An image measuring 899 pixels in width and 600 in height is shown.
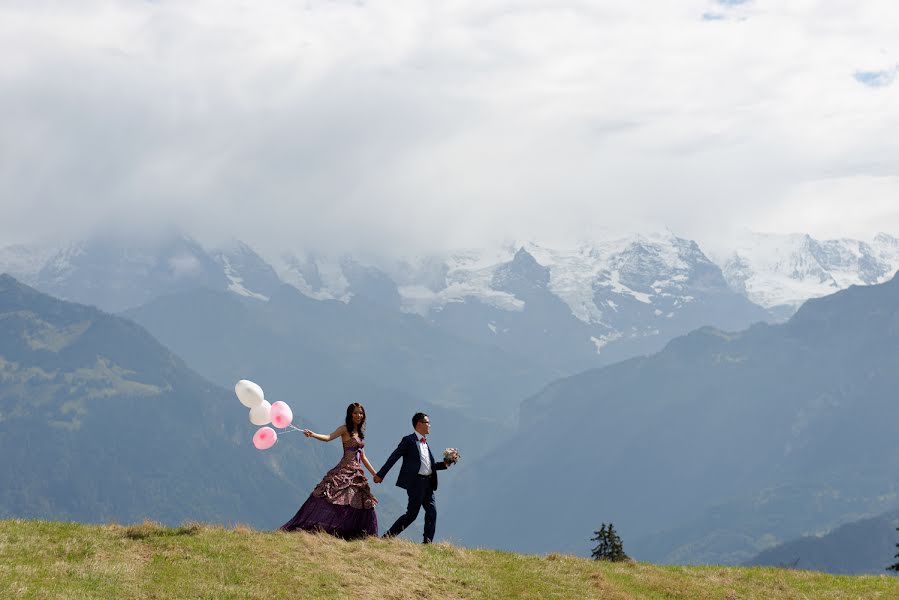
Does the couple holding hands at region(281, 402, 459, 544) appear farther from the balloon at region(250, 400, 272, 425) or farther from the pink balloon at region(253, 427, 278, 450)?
the balloon at region(250, 400, 272, 425)

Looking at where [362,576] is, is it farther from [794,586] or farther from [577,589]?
[794,586]

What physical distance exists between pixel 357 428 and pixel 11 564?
1000 centimetres

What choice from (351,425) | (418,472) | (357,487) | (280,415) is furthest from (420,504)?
(280,415)

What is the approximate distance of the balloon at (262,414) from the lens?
29766 mm

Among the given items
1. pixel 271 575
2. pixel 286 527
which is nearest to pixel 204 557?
pixel 271 575

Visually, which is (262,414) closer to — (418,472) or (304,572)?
(418,472)

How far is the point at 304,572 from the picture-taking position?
2625 centimetres

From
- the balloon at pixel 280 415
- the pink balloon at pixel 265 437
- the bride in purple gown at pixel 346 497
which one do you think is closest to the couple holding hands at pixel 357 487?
the bride in purple gown at pixel 346 497

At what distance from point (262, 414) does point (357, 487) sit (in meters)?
3.62

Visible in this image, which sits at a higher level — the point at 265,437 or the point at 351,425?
the point at 351,425

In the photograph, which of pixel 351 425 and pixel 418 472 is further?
pixel 418 472

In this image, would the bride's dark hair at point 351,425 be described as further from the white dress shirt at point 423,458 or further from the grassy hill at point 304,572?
the grassy hill at point 304,572

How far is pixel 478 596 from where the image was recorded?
2666 cm

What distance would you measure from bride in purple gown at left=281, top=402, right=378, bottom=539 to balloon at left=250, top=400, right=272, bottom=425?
1.22 metres
